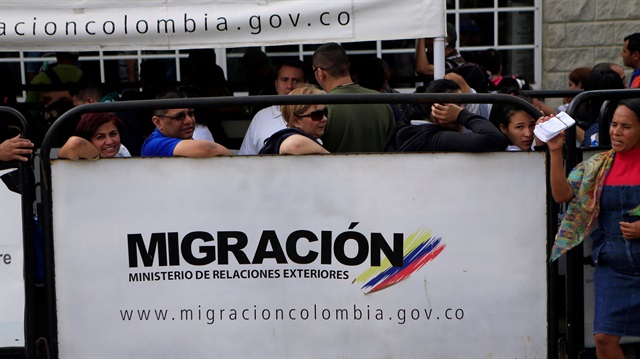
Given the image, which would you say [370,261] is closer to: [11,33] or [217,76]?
[11,33]

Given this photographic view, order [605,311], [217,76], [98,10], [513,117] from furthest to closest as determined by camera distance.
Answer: [217,76]
[98,10]
[513,117]
[605,311]

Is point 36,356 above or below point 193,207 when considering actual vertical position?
below

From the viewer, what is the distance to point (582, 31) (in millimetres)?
10547

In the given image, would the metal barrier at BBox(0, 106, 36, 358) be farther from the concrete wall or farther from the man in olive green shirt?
the concrete wall

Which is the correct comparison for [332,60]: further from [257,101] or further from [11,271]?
[11,271]

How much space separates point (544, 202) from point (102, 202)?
235cm

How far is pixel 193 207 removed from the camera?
16.1ft

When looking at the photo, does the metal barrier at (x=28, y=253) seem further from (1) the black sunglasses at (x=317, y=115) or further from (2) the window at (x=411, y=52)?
(2) the window at (x=411, y=52)

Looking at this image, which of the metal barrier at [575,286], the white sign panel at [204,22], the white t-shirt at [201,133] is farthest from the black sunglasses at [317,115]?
the metal barrier at [575,286]

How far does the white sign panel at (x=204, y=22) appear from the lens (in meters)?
5.82

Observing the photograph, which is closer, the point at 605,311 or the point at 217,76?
the point at 605,311

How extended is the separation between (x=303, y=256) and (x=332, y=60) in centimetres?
→ 183

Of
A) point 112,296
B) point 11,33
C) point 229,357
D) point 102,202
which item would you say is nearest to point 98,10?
point 11,33

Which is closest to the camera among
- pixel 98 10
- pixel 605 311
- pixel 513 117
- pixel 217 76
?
pixel 605 311
